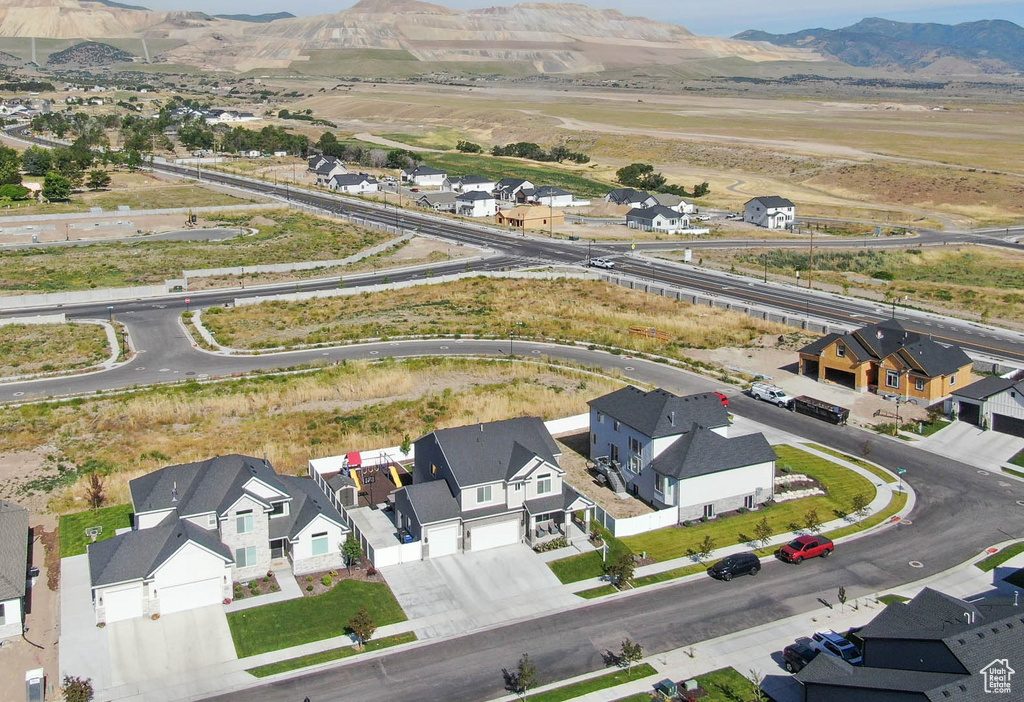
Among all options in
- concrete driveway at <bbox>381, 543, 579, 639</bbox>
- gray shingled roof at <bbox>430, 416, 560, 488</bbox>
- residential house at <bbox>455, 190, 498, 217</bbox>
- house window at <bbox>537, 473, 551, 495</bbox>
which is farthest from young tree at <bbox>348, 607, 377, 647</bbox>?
residential house at <bbox>455, 190, 498, 217</bbox>

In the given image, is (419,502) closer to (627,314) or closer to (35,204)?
(627,314)

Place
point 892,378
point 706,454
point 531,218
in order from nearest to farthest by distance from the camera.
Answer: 1. point 706,454
2. point 892,378
3. point 531,218

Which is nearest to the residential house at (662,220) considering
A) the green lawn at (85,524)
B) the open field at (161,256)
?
the open field at (161,256)

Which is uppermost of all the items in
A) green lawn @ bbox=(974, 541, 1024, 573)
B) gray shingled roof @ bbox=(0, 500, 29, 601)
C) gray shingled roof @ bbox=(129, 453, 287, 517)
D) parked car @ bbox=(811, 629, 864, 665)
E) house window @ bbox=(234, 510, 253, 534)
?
gray shingled roof @ bbox=(129, 453, 287, 517)

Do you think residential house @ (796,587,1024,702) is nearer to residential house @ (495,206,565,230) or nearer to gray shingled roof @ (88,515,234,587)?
gray shingled roof @ (88,515,234,587)

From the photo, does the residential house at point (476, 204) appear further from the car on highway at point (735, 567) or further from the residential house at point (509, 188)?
the car on highway at point (735, 567)

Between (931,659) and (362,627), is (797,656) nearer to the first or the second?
(931,659)

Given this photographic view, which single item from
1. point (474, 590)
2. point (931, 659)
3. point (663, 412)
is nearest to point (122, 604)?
point (474, 590)
